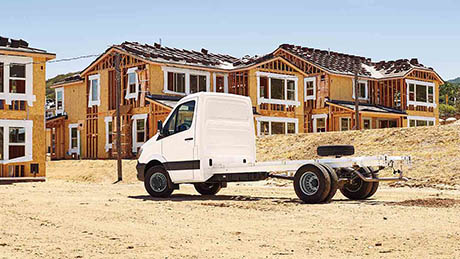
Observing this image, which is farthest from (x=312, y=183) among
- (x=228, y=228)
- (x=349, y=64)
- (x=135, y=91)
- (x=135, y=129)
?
(x=349, y=64)

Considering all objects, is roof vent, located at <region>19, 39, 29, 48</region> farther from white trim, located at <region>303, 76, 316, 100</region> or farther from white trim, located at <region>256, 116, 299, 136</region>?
white trim, located at <region>303, 76, 316, 100</region>

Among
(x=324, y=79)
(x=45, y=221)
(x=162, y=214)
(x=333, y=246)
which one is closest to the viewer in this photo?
(x=333, y=246)

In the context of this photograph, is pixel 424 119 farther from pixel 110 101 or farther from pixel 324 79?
pixel 110 101

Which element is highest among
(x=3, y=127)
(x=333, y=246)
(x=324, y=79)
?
(x=324, y=79)

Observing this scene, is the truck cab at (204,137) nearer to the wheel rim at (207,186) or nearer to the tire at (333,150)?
A: the wheel rim at (207,186)

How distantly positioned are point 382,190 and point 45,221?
11.8 m

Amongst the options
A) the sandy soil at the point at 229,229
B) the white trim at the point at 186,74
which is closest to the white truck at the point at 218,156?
the sandy soil at the point at 229,229

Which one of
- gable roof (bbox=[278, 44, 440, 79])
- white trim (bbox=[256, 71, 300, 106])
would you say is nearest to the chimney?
gable roof (bbox=[278, 44, 440, 79])

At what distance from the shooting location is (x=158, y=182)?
57.3 feet

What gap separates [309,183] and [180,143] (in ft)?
13.1

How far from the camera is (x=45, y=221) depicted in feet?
37.0

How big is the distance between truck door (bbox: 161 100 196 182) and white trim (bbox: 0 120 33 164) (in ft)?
40.6

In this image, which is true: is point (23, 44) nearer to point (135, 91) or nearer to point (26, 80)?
point (26, 80)

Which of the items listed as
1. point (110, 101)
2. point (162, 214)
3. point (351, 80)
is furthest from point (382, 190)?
point (351, 80)
